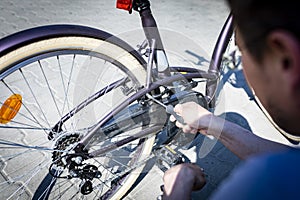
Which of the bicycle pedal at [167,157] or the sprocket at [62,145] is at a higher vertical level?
the sprocket at [62,145]

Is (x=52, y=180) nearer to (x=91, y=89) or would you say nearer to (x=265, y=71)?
(x=91, y=89)

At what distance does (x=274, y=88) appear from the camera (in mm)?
683

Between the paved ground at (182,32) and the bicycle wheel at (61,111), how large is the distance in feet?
0.89

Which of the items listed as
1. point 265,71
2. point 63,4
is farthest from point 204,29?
point 265,71

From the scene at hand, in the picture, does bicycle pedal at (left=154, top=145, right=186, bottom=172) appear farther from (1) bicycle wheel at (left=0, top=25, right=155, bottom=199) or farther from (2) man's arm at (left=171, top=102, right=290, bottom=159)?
(2) man's arm at (left=171, top=102, right=290, bottom=159)

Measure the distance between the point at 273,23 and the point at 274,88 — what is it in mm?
131

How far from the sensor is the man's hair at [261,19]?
0.61 metres

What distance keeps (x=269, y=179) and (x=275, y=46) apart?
0.24 m

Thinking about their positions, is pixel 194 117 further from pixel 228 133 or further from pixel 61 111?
pixel 61 111

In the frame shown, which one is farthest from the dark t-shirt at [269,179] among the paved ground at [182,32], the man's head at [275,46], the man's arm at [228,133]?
the paved ground at [182,32]

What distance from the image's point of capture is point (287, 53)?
2.02 feet

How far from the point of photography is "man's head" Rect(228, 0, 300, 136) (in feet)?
2.01

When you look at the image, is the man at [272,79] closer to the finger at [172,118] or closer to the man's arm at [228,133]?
the man's arm at [228,133]

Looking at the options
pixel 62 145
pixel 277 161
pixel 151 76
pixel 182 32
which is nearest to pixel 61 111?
pixel 62 145
